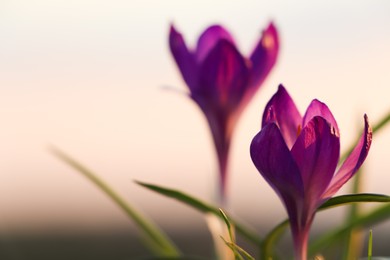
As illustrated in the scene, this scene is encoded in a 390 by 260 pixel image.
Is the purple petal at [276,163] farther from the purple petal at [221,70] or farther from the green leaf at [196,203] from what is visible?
the purple petal at [221,70]

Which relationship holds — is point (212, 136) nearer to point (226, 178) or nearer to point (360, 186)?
point (226, 178)

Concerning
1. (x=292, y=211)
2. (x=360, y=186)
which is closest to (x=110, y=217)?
(x=360, y=186)

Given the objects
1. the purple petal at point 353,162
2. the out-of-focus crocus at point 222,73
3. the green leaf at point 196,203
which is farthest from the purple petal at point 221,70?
the purple petal at point 353,162

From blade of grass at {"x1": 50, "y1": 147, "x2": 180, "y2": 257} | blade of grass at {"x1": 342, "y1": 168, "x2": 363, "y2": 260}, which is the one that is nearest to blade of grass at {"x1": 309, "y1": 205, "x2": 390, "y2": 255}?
blade of grass at {"x1": 342, "y1": 168, "x2": 363, "y2": 260}

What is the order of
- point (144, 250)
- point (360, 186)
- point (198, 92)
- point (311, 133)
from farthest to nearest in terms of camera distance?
point (144, 250) < point (360, 186) < point (198, 92) < point (311, 133)

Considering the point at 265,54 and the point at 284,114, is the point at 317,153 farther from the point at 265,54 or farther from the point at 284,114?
the point at 265,54

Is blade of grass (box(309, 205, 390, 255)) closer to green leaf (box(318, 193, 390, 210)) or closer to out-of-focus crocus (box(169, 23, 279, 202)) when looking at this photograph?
out-of-focus crocus (box(169, 23, 279, 202))
